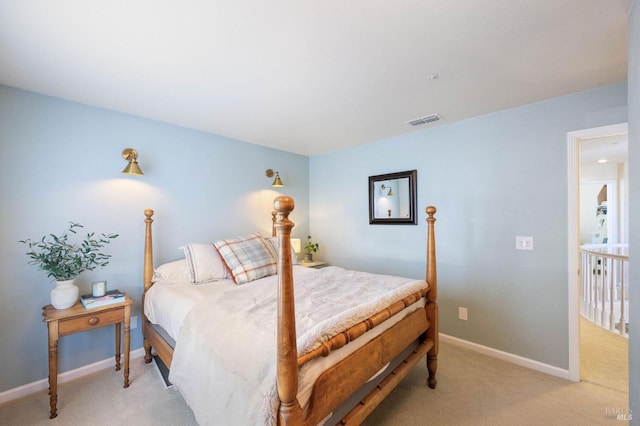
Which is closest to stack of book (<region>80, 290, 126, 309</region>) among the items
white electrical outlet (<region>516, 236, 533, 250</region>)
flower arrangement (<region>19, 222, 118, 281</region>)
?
A: flower arrangement (<region>19, 222, 118, 281</region>)

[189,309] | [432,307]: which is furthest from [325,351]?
[432,307]

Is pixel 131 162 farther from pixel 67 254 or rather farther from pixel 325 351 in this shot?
pixel 325 351

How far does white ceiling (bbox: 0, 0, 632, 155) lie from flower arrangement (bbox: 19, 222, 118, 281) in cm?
119

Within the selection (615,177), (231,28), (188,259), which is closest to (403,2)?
(231,28)

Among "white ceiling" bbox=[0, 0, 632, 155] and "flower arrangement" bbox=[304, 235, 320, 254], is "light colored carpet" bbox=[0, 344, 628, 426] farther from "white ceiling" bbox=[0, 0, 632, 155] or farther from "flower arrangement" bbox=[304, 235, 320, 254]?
"white ceiling" bbox=[0, 0, 632, 155]

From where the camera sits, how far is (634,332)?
4.06 feet

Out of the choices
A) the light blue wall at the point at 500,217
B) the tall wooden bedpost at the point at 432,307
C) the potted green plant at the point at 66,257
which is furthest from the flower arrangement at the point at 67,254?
the light blue wall at the point at 500,217

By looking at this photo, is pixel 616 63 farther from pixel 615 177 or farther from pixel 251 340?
pixel 615 177

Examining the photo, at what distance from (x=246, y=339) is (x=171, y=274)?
156 cm

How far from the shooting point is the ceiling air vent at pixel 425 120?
8.77 ft

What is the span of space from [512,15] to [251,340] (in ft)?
6.84

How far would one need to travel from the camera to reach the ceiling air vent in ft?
8.77

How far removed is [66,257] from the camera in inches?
81.2

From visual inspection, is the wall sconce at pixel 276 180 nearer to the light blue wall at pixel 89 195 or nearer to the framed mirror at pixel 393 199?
the light blue wall at pixel 89 195
